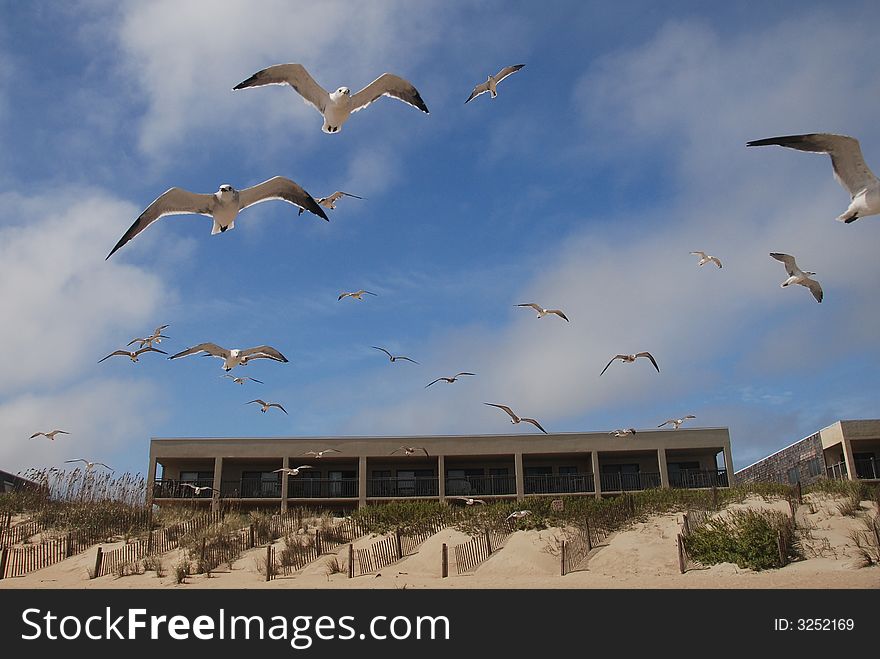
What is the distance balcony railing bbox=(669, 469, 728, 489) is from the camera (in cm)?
4206

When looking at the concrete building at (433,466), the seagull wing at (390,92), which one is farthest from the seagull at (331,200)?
the concrete building at (433,466)

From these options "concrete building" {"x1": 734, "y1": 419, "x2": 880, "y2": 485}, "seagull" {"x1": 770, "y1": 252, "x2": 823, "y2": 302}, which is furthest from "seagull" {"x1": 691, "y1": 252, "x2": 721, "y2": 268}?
"concrete building" {"x1": 734, "y1": 419, "x2": 880, "y2": 485}

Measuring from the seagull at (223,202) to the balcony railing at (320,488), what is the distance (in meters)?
28.0

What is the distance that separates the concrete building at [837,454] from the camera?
1628 inches

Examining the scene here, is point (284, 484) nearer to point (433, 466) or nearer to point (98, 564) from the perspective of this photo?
point (433, 466)

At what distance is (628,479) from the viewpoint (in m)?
42.7

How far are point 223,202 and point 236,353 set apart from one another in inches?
177

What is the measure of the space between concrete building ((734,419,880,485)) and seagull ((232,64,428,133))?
2957 cm

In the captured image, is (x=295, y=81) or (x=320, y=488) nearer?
(x=295, y=81)

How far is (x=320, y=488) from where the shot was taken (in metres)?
43.0


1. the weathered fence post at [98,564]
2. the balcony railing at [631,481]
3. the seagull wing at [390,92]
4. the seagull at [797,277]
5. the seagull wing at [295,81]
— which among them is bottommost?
the weathered fence post at [98,564]

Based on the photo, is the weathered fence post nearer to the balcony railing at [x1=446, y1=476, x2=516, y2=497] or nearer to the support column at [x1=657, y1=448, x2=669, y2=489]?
the balcony railing at [x1=446, y1=476, x2=516, y2=497]

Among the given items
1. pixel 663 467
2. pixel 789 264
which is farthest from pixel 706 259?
pixel 663 467

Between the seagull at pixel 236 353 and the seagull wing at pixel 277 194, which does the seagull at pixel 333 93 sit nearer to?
the seagull wing at pixel 277 194
